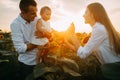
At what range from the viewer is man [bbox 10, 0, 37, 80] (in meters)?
5.80

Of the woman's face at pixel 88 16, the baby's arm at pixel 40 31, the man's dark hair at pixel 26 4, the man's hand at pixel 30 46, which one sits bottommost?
the man's hand at pixel 30 46

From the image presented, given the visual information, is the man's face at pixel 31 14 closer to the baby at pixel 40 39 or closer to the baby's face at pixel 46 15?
the baby at pixel 40 39

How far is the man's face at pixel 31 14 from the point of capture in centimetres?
579

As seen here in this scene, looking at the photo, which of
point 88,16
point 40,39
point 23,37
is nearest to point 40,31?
point 40,39

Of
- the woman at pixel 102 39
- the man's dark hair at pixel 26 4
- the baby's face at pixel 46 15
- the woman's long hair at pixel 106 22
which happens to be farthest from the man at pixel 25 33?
the baby's face at pixel 46 15

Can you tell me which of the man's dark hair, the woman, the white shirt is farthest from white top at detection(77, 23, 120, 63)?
the man's dark hair

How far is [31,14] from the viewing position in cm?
584

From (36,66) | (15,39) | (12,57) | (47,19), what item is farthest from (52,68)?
(12,57)

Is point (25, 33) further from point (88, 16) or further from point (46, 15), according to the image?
point (46, 15)

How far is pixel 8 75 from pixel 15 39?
3.08 meters

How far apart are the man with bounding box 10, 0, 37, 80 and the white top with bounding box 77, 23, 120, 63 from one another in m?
0.76

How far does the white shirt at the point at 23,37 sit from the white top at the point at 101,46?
767mm

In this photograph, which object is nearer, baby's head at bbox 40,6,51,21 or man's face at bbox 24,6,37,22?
man's face at bbox 24,6,37,22

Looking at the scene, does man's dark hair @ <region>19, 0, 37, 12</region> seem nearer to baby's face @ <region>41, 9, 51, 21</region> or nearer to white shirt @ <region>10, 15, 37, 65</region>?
white shirt @ <region>10, 15, 37, 65</region>
